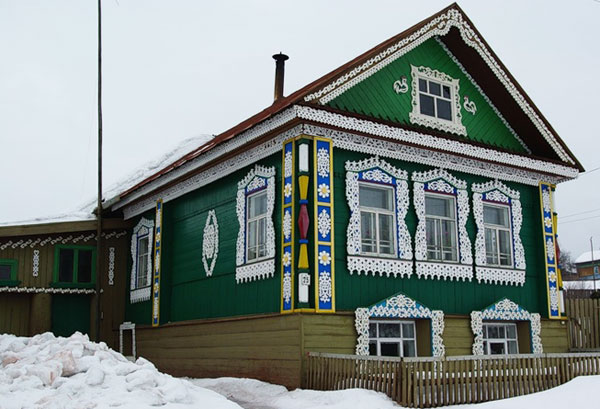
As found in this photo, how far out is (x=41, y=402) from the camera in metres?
9.44

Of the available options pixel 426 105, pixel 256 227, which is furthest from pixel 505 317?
pixel 256 227

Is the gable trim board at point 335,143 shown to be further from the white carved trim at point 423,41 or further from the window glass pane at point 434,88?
the window glass pane at point 434,88

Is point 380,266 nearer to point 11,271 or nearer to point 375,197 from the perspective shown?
point 375,197

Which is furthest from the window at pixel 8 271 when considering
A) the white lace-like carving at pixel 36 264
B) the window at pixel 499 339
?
the window at pixel 499 339

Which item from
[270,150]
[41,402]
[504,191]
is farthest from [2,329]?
[504,191]

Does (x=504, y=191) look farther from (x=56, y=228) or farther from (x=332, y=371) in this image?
(x=56, y=228)

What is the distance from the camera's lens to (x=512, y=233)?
56.4ft

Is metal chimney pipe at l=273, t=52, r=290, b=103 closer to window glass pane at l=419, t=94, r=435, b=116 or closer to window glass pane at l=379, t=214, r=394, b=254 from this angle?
window glass pane at l=419, t=94, r=435, b=116

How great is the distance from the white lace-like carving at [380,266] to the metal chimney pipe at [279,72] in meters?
7.83

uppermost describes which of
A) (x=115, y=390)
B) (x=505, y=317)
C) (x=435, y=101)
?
(x=435, y=101)

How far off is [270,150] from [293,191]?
5.09 ft

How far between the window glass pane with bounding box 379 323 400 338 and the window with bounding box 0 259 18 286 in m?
10.8

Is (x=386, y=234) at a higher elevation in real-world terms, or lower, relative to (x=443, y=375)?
higher

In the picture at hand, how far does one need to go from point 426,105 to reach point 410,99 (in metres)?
0.60
